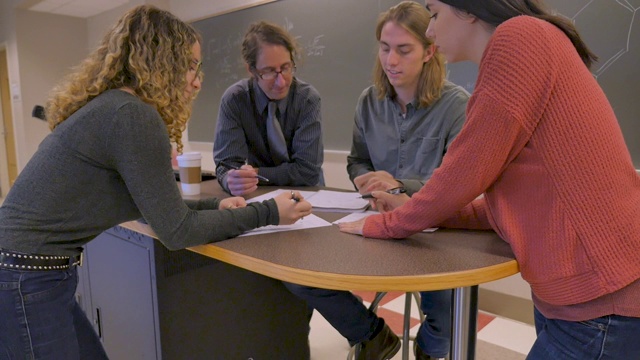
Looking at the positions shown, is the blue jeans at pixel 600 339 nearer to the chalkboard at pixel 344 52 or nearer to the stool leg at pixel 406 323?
the stool leg at pixel 406 323

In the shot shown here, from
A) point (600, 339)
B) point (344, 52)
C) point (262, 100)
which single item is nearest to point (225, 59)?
point (344, 52)

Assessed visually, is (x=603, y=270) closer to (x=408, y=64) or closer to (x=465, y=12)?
(x=465, y=12)

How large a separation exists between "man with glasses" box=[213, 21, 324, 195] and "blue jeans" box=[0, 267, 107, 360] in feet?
2.54

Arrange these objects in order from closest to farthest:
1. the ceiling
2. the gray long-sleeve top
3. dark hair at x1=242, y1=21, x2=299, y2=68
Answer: the gray long-sleeve top → dark hair at x1=242, y1=21, x2=299, y2=68 → the ceiling

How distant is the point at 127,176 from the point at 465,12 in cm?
76

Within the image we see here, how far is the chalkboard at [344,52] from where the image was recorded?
1867mm

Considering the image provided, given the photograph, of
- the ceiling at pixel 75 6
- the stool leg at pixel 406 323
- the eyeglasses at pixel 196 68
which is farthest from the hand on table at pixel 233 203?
the ceiling at pixel 75 6

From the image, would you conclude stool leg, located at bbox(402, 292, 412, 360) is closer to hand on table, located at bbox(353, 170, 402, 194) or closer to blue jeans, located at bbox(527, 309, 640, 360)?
hand on table, located at bbox(353, 170, 402, 194)

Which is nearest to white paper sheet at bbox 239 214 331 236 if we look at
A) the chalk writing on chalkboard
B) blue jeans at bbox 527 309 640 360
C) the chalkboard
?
blue jeans at bbox 527 309 640 360

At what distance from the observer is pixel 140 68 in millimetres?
1025

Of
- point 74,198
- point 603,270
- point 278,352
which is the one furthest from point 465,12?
point 278,352

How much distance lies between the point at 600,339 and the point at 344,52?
7.66 ft

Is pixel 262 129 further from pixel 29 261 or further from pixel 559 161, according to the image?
pixel 559 161

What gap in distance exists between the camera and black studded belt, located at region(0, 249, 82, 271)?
95cm
